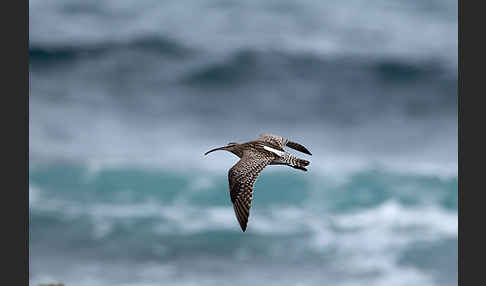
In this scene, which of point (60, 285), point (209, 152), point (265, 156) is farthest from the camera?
point (209, 152)

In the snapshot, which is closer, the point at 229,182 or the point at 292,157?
the point at 229,182

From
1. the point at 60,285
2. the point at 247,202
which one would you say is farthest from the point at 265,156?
the point at 60,285

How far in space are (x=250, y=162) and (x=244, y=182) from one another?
5.73 ft

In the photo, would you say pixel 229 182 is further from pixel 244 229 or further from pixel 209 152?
pixel 209 152

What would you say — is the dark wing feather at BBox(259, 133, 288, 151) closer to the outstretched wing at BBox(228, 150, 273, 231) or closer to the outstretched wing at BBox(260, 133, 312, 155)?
the outstretched wing at BBox(260, 133, 312, 155)

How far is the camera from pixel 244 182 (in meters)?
32.1

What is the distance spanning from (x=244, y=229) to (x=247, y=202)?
1367mm

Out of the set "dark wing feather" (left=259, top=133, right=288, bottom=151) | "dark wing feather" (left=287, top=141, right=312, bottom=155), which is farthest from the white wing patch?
"dark wing feather" (left=287, top=141, right=312, bottom=155)

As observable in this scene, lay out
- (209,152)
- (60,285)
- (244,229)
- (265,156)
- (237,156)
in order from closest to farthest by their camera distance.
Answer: (60,285)
(244,229)
(265,156)
(237,156)
(209,152)

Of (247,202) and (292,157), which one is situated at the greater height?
Result: (292,157)

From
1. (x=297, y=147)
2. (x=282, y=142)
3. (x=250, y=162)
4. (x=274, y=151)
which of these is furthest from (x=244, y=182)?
(x=297, y=147)

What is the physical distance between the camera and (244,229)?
99.9ft

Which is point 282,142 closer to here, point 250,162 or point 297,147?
point 297,147

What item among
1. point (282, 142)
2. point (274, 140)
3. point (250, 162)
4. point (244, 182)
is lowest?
point (244, 182)
